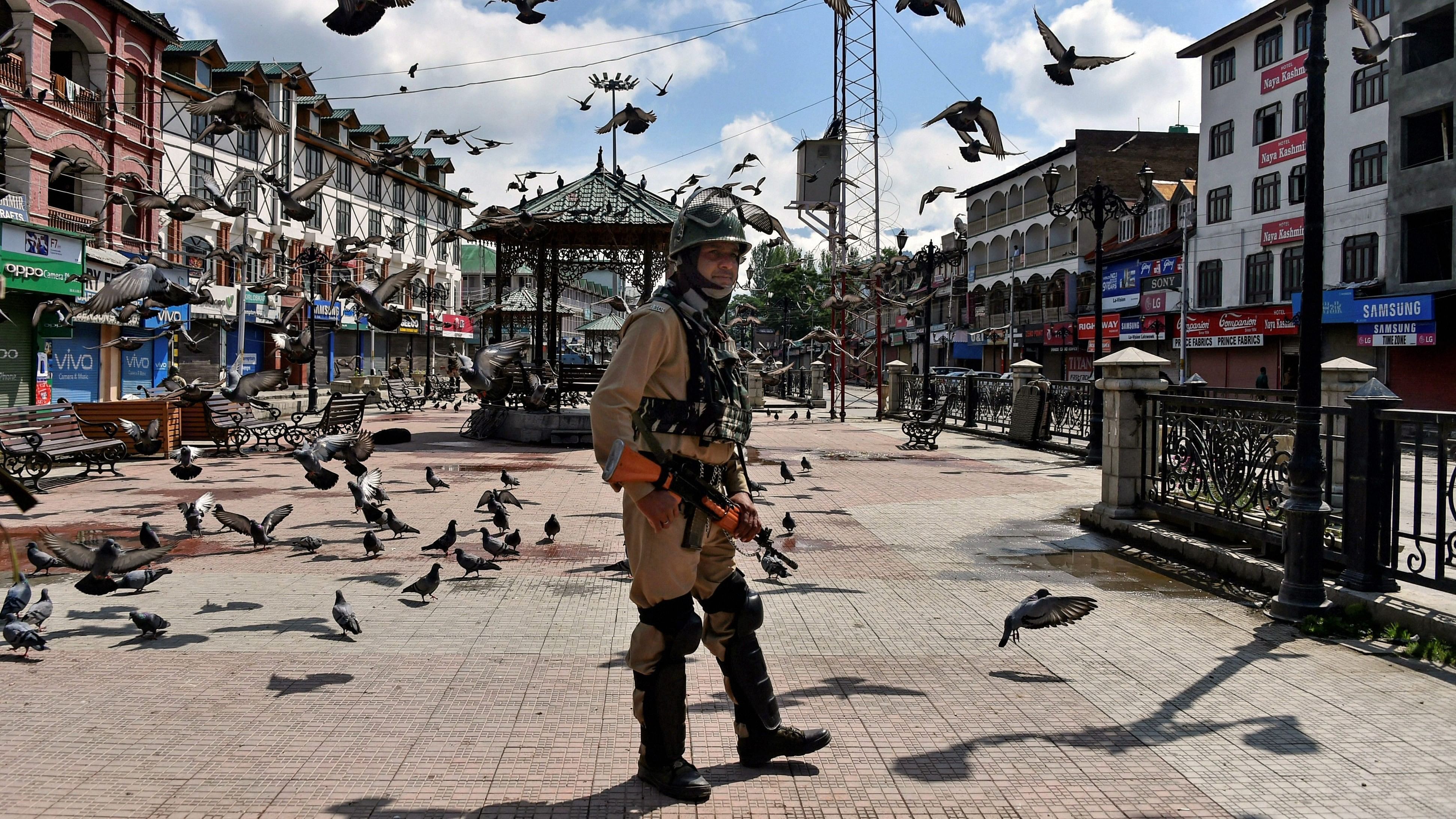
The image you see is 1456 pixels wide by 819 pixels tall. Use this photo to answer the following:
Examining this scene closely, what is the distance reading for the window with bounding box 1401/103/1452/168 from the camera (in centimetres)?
2944

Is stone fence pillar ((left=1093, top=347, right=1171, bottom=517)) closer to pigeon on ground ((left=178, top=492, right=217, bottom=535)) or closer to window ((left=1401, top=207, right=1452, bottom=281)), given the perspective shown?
pigeon on ground ((left=178, top=492, right=217, bottom=535))

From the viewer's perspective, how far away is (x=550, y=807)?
11.2 ft

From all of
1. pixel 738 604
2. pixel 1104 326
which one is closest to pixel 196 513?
pixel 738 604

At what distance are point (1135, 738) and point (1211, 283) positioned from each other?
41.0 meters

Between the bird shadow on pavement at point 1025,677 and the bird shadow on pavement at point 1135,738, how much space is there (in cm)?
56

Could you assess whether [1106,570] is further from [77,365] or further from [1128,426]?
[77,365]

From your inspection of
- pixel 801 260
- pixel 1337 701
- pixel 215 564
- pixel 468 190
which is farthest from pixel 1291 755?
pixel 801 260

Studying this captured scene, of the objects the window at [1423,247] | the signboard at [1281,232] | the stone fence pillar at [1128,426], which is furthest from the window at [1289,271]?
the stone fence pillar at [1128,426]

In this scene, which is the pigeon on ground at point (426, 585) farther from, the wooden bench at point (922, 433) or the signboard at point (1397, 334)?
the signboard at point (1397, 334)

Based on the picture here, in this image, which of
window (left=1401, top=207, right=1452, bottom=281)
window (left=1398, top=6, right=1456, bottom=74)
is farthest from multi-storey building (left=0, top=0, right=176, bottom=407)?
window (left=1398, top=6, right=1456, bottom=74)

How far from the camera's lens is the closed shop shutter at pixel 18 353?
2059 cm

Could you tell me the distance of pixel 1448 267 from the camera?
2950 centimetres

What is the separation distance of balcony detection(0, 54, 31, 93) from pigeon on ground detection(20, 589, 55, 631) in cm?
2422

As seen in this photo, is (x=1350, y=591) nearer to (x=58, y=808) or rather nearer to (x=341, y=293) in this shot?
(x=58, y=808)
